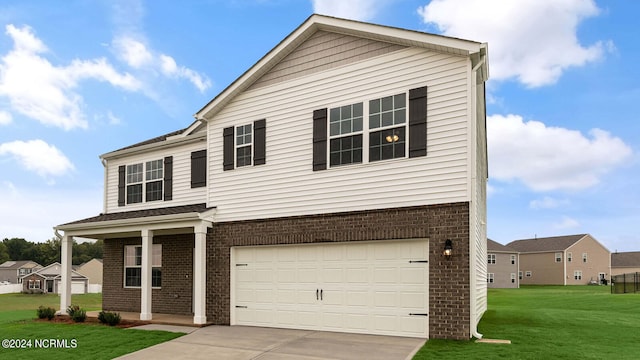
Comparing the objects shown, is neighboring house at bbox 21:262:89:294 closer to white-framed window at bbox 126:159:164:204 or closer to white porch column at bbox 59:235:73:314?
white porch column at bbox 59:235:73:314

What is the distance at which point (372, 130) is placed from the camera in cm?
1238

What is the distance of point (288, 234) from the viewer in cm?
1338

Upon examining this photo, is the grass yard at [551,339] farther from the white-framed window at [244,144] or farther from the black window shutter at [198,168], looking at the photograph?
the black window shutter at [198,168]

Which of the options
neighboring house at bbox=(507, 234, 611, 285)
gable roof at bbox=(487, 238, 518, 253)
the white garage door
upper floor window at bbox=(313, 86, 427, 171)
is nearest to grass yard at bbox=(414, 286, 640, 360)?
the white garage door

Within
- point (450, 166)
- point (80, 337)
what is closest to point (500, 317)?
point (450, 166)

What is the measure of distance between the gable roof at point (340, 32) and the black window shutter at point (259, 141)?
1327mm

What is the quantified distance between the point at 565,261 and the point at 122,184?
54.7 metres

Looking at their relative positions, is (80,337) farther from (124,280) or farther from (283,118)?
(283,118)

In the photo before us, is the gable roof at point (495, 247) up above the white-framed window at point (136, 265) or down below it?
below

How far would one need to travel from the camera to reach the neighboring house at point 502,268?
2201 inches

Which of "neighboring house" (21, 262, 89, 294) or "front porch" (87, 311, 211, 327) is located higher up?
"front porch" (87, 311, 211, 327)

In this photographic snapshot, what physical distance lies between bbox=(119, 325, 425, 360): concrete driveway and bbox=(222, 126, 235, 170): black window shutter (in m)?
4.78

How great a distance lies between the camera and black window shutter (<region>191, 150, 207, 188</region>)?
16859 millimetres

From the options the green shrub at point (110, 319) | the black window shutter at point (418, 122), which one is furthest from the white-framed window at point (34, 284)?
the black window shutter at point (418, 122)
